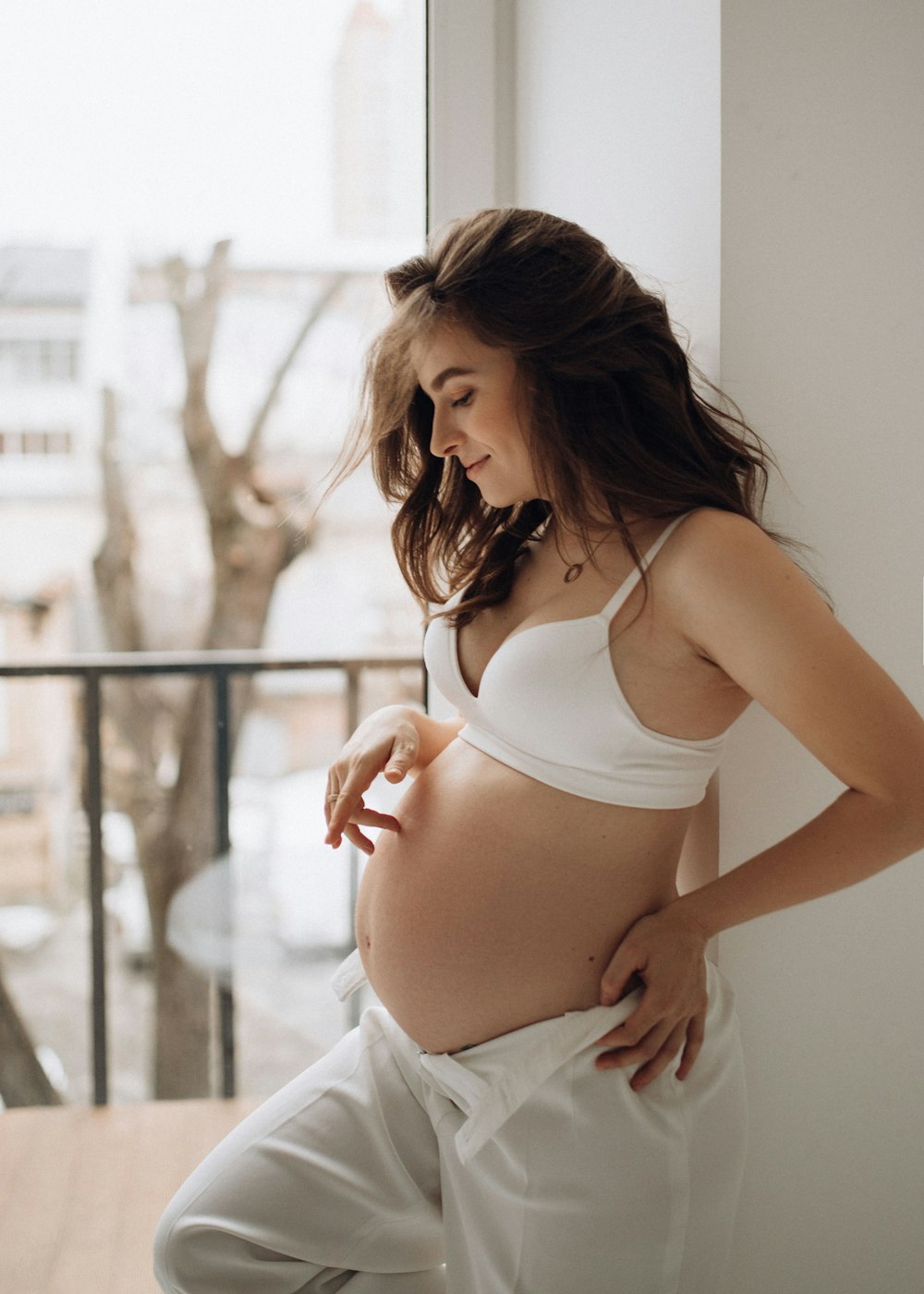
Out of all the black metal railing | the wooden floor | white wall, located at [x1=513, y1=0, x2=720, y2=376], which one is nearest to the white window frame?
white wall, located at [x1=513, y1=0, x2=720, y2=376]

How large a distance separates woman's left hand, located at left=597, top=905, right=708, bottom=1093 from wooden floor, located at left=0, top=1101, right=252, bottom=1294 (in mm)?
996

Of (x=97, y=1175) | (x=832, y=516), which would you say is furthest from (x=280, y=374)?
(x=97, y=1175)

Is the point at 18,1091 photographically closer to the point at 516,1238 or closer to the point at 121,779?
the point at 121,779

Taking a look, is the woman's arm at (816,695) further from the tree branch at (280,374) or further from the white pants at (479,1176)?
the tree branch at (280,374)

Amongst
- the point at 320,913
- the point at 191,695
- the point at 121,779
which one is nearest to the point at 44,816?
the point at 121,779

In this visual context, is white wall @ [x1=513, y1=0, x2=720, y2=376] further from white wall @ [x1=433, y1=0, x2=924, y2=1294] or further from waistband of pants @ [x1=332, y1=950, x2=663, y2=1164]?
waistband of pants @ [x1=332, y1=950, x2=663, y2=1164]

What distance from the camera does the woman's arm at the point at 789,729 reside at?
77cm

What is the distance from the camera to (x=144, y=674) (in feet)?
5.00

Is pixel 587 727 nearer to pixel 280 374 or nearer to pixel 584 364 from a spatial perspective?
pixel 584 364

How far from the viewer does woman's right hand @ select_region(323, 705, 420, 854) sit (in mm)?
1016

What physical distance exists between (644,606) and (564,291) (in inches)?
11.6

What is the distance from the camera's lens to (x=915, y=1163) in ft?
3.69

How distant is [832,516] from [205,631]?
922 millimetres

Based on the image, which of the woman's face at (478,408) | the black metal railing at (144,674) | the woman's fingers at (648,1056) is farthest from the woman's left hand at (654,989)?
the black metal railing at (144,674)
